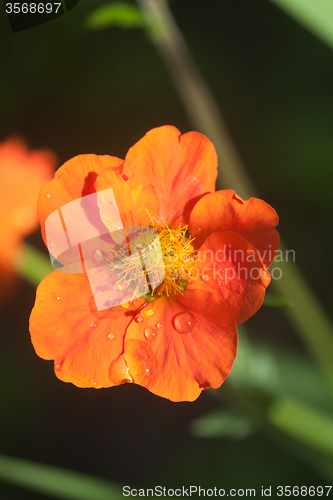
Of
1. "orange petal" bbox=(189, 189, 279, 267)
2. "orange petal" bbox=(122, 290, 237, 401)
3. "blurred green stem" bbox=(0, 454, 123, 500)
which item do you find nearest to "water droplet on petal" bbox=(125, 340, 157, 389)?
"orange petal" bbox=(122, 290, 237, 401)

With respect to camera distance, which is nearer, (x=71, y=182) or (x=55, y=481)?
(x=71, y=182)

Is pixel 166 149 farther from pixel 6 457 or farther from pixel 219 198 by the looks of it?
pixel 6 457

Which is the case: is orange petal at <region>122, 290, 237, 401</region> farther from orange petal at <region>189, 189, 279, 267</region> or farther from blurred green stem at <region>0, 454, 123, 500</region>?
blurred green stem at <region>0, 454, 123, 500</region>

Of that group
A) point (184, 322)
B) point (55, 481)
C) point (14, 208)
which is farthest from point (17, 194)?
point (55, 481)

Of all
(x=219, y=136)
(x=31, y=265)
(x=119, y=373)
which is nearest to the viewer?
Result: (x=119, y=373)

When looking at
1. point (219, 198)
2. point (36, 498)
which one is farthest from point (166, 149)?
point (36, 498)

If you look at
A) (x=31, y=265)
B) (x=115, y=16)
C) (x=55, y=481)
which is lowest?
(x=55, y=481)

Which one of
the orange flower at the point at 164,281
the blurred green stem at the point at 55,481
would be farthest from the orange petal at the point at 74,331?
the blurred green stem at the point at 55,481

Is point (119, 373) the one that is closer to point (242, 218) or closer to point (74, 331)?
point (74, 331)
